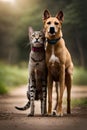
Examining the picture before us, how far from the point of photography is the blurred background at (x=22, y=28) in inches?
323

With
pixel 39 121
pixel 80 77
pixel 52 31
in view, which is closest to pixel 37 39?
pixel 52 31

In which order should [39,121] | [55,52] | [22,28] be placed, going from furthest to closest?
1. [22,28]
2. [55,52]
3. [39,121]

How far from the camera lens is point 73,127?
4.67 m

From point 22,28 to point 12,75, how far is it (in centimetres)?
55

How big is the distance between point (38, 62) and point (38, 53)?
0.06 meters

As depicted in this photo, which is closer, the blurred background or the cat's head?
the cat's head

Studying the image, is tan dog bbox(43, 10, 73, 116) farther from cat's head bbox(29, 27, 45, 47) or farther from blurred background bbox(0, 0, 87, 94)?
blurred background bbox(0, 0, 87, 94)

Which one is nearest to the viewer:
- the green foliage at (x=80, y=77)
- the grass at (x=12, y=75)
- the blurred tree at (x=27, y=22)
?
the blurred tree at (x=27, y=22)

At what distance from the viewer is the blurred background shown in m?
8.21

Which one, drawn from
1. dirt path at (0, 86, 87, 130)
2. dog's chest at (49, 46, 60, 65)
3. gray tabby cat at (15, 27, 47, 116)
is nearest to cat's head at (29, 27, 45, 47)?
gray tabby cat at (15, 27, 47, 116)

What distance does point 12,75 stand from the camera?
345 inches

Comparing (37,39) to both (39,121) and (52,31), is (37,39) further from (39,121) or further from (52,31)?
(39,121)

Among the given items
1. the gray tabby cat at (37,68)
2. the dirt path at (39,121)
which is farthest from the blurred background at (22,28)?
the gray tabby cat at (37,68)

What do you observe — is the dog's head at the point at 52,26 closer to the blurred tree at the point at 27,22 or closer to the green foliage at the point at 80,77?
the blurred tree at the point at 27,22
